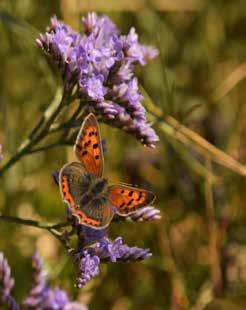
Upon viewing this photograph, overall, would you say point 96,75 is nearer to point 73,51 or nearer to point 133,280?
point 73,51

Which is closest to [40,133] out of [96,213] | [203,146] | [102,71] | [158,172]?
[102,71]

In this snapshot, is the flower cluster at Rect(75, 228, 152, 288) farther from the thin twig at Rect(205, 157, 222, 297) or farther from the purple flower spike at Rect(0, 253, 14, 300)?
the thin twig at Rect(205, 157, 222, 297)

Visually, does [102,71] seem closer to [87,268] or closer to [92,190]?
[92,190]

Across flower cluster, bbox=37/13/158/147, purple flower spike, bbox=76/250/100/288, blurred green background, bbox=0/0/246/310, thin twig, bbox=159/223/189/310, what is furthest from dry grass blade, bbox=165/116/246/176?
purple flower spike, bbox=76/250/100/288

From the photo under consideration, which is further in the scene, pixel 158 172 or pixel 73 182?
pixel 158 172

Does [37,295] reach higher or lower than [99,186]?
lower

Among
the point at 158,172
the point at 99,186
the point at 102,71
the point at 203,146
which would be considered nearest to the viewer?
A: the point at 99,186
